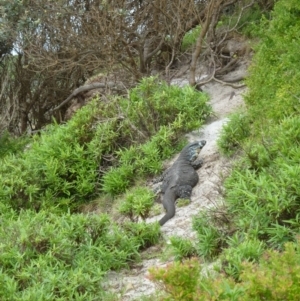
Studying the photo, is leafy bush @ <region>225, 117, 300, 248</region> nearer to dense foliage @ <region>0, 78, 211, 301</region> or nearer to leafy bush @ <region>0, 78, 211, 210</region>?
dense foliage @ <region>0, 78, 211, 301</region>

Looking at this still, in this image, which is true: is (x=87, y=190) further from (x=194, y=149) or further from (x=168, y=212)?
(x=168, y=212)

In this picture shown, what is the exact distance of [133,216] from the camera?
6.89m

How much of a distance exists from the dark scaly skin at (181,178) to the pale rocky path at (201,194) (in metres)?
0.07

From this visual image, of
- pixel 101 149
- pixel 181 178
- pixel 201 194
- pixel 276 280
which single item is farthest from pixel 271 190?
pixel 101 149

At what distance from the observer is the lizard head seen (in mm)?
7556

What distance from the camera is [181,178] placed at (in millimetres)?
7148

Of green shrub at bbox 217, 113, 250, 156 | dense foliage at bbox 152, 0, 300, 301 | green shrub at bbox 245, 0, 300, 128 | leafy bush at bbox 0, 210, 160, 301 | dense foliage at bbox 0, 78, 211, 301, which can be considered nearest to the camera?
dense foliage at bbox 152, 0, 300, 301

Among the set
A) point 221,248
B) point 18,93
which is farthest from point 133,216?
point 18,93

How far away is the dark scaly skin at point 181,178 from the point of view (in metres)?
6.78

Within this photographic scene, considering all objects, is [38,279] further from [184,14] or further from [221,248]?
[184,14]

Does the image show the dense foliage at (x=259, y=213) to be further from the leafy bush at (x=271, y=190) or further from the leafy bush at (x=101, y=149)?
the leafy bush at (x=101, y=149)

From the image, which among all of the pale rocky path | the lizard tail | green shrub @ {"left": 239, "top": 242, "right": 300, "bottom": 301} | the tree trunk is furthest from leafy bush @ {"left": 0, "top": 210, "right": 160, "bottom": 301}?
the tree trunk

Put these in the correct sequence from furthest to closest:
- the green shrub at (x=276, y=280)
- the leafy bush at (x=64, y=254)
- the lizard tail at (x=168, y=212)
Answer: the lizard tail at (x=168, y=212), the leafy bush at (x=64, y=254), the green shrub at (x=276, y=280)

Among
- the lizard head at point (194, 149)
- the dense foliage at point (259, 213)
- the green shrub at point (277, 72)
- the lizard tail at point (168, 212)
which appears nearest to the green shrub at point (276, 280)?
the dense foliage at point (259, 213)
